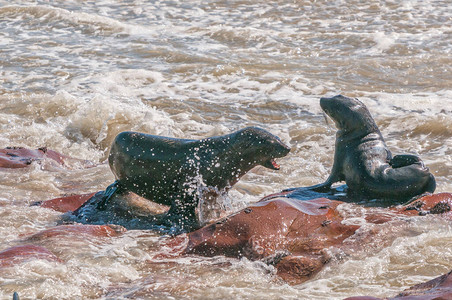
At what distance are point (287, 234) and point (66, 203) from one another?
7.77ft

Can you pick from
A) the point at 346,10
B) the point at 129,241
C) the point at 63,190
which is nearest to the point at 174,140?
the point at 129,241

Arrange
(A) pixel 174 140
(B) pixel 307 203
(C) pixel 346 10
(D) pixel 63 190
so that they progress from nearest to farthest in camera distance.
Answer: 1. (B) pixel 307 203
2. (A) pixel 174 140
3. (D) pixel 63 190
4. (C) pixel 346 10

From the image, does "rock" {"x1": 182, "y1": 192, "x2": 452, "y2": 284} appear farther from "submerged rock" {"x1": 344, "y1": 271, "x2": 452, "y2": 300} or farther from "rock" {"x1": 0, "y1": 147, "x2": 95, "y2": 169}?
"rock" {"x1": 0, "y1": 147, "x2": 95, "y2": 169}

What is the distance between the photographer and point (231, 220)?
18.1 feet

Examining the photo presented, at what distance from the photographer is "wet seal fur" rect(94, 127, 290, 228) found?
20.2 feet

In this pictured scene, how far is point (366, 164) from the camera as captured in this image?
20.7 feet

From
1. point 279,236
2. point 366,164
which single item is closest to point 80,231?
point 279,236

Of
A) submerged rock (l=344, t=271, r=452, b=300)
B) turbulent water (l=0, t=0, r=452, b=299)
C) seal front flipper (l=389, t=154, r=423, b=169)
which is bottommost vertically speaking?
turbulent water (l=0, t=0, r=452, b=299)

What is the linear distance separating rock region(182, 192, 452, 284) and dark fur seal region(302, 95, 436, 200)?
328mm

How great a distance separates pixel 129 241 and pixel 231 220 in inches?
33.8

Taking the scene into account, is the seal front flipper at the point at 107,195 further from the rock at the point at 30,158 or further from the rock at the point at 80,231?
the rock at the point at 30,158

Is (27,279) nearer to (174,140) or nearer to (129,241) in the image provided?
(129,241)

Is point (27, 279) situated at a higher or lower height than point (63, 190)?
higher

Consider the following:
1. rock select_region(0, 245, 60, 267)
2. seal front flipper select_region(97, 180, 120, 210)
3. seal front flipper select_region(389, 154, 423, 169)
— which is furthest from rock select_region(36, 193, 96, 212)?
seal front flipper select_region(389, 154, 423, 169)
